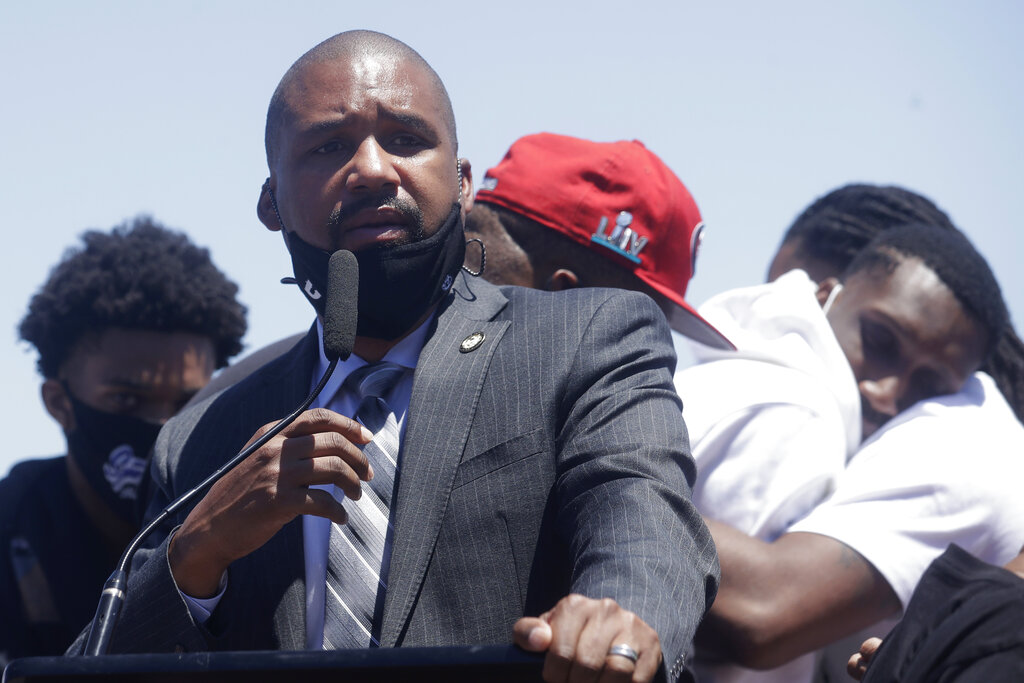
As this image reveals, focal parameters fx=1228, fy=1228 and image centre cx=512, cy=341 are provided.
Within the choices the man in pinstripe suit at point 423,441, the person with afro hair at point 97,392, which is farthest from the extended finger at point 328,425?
the person with afro hair at point 97,392

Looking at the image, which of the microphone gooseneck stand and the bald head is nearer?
the microphone gooseneck stand

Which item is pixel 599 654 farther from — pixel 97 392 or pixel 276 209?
pixel 97 392

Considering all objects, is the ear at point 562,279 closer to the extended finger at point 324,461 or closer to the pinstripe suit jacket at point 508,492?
the pinstripe suit jacket at point 508,492

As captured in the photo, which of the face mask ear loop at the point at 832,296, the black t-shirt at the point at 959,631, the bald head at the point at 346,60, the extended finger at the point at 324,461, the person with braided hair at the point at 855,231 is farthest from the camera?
the person with braided hair at the point at 855,231

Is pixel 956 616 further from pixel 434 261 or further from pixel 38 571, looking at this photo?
pixel 38 571

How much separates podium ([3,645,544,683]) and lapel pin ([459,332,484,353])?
103cm

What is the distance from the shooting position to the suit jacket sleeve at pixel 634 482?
1.77 m

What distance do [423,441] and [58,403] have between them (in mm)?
2667

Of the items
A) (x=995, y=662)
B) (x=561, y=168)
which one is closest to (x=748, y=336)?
(x=561, y=168)

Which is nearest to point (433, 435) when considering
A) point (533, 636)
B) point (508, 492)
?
point (508, 492)

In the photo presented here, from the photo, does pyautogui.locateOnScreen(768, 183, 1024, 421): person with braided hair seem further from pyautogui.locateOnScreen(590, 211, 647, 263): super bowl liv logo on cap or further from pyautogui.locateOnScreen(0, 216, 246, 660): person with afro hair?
pyautogui.locateOnScreen(0, 216, 246, 660): person with afro hair

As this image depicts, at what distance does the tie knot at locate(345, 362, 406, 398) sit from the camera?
95.0 inches

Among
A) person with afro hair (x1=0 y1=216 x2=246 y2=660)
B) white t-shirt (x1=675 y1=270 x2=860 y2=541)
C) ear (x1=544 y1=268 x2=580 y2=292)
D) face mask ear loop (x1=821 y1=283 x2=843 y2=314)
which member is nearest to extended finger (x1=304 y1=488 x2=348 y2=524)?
white t-shirt (x1=675 y1=270 x2=860 y2=541)

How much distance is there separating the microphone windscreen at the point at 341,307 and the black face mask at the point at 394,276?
0.26 meters
